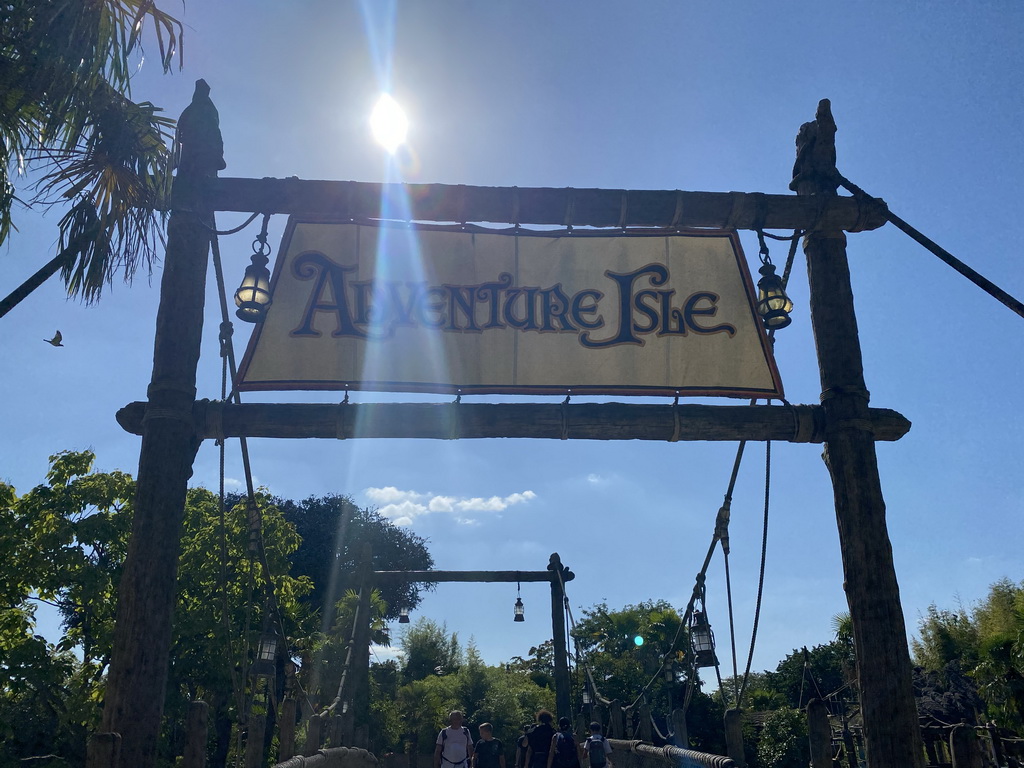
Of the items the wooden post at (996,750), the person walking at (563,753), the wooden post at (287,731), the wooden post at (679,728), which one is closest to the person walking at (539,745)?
the person walking at (563,753)

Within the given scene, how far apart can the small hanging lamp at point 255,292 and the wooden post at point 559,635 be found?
567 inches

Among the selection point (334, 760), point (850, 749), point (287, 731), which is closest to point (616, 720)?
point (334, 760)

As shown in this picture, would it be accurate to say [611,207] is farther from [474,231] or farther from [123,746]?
[123,746]

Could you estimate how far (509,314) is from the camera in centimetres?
705

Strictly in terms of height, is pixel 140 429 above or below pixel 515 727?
above

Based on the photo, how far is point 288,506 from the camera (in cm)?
4919

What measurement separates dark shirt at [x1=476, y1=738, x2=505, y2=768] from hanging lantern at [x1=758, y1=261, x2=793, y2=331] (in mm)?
7650

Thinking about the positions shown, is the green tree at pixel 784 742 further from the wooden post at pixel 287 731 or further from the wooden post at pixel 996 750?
the wooden post at pixel 287 731

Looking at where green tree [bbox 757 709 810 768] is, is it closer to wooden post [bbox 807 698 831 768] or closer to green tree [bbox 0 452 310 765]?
green tree [bbox 0 452 310 765]

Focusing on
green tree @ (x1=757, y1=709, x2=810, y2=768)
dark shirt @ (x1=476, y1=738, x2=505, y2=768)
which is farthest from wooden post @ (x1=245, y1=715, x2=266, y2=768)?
green tree @ (x1=757, y1=709, x2=810, y2=768)

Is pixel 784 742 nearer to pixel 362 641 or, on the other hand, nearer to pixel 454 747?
pixel 362 641

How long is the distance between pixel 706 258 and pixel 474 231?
206 cm

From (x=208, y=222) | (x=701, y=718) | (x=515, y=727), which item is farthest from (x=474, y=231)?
(x=701, y=718)

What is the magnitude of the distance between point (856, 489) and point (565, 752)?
19.6 ft
